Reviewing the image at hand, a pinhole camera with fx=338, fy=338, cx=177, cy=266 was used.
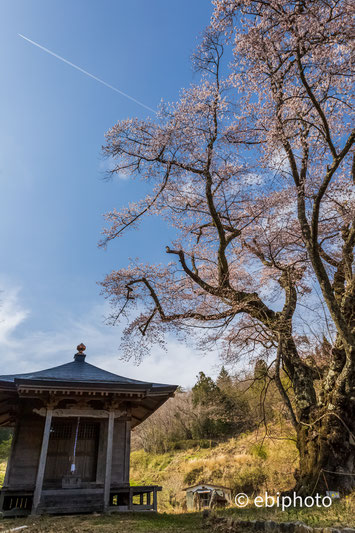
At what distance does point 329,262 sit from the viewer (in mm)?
8281

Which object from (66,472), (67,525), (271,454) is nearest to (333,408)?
(67,525)

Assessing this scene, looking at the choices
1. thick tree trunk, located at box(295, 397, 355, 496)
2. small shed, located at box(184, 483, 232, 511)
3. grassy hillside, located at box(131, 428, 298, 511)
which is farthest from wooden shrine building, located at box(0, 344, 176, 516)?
small shed, located at box(184, 483, 232, 511)

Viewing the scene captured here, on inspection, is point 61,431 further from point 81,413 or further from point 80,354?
point 80,354

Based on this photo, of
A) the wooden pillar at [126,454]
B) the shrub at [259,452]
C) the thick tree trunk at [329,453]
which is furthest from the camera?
the shrub at [259,452]

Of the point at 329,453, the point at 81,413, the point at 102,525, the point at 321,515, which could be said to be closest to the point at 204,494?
the point at 81,413

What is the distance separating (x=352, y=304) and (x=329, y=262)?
1.68 m

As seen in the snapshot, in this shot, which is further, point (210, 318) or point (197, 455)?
point (197, 455)

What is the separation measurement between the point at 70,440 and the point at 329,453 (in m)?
5.93

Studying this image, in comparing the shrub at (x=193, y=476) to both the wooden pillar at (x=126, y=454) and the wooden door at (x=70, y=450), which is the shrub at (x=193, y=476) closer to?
the wooden pillar at (x=126, y=454)

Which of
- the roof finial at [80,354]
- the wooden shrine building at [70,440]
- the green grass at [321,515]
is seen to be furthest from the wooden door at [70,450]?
the green grass at [321,515]

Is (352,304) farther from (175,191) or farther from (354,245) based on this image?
Result: (175,191)

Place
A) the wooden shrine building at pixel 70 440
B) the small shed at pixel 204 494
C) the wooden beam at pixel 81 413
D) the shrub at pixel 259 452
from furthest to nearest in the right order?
the shrub at pixel 259 452 < the small shed at pixel 204 494 < the wooden beam at pixel 81 413 < the wooden shrine building at pixel 70 440

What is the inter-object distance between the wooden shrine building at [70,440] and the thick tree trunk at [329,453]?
314 centimetres

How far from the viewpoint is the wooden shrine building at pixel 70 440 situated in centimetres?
691
